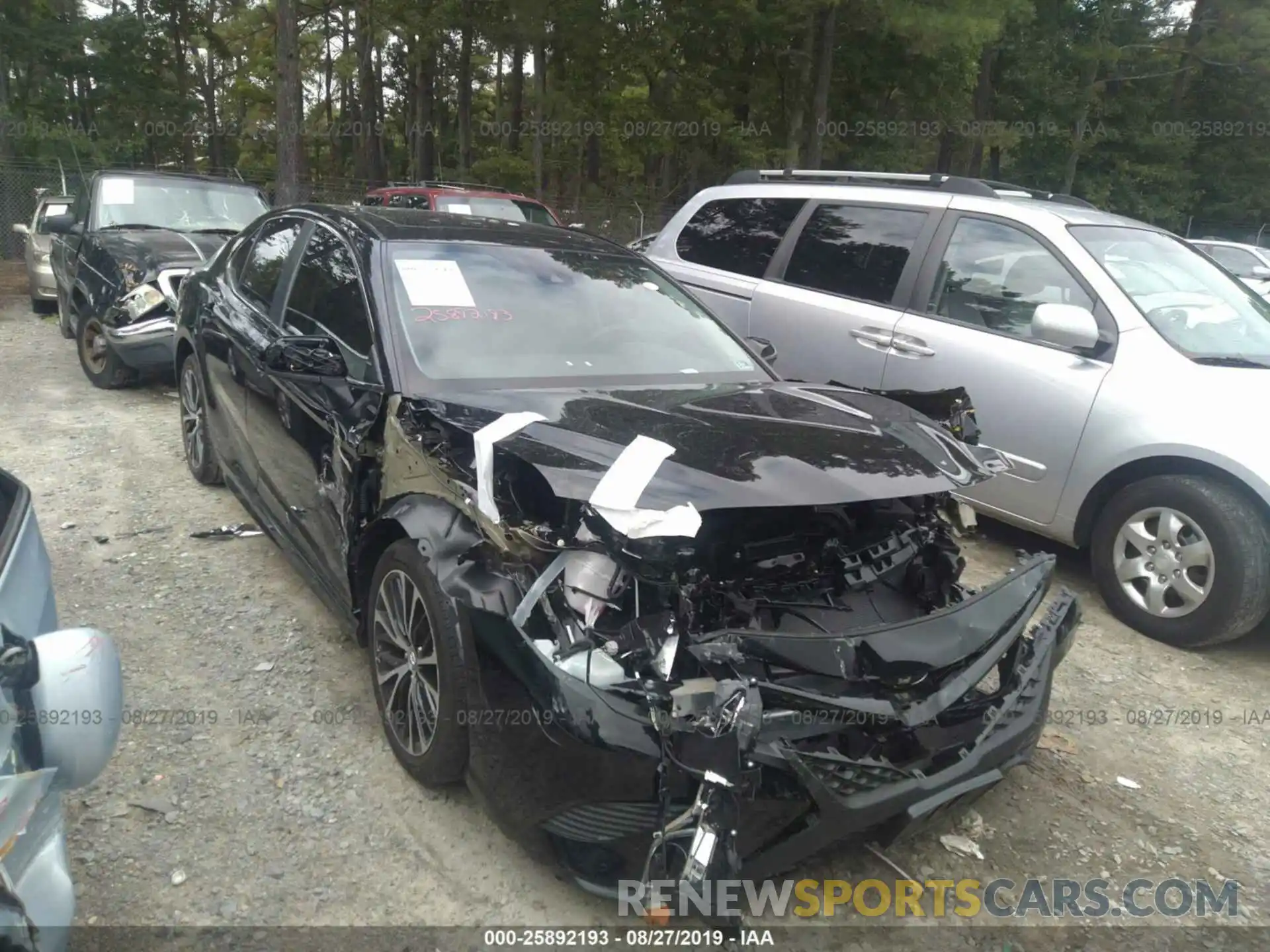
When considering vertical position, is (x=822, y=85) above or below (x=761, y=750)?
above

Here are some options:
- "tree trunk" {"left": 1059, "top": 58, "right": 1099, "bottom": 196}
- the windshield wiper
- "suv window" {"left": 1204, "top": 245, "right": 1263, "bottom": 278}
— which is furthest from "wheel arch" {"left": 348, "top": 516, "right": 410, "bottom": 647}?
"tree trunk" {"left": 1059, "top": 58, "right": 1099, "bottom": 196}

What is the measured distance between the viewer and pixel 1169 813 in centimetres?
308

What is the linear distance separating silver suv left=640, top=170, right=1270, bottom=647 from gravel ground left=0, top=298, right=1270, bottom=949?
41 cm

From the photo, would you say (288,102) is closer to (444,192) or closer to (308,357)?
(444,192)

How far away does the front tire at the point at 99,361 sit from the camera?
295 inches

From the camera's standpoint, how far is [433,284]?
3.43 metres

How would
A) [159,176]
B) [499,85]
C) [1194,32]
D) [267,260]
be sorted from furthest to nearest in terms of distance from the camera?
[499,85] → [1194,32] → [159,176] → [267,260]

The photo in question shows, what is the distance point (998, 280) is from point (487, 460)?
11.5 ft

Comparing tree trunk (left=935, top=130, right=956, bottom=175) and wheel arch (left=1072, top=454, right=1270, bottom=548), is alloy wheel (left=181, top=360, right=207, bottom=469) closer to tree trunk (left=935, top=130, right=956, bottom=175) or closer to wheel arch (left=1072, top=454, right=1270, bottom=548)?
wheel arch (left=1072, top=454, right=1270, bottom=548)

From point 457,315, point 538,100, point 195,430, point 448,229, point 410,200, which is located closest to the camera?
point 457,315

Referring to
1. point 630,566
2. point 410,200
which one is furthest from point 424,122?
point 630,566

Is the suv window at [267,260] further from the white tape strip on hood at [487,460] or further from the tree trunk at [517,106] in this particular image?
the tree trunk at [517,106]

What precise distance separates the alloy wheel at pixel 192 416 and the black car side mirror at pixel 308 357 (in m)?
2.17

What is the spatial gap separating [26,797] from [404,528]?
1277 mm
